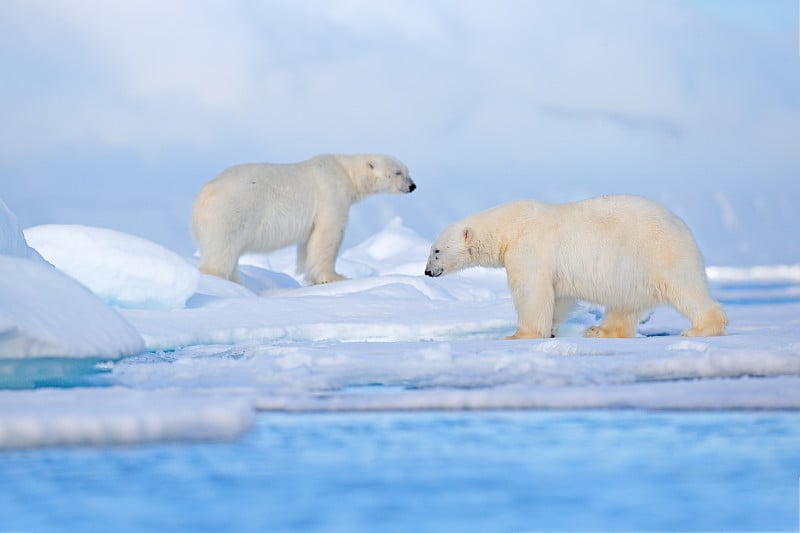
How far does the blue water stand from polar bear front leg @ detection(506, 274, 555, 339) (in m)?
2.69

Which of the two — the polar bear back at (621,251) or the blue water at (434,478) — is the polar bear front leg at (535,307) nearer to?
the polar bear back at (621,251)

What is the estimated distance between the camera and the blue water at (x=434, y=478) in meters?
2.20

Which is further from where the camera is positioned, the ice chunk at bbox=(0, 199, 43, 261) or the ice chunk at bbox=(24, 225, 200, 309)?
the ice chunk at bbox=(24, 225, 200, 309)

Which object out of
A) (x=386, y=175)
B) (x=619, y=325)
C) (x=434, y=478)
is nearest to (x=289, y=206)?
(x=386, y=175)

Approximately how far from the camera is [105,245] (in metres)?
7.52

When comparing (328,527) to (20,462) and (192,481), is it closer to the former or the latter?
(192,481)

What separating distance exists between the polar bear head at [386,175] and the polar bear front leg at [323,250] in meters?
0.63

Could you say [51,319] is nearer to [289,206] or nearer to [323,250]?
[289,206]

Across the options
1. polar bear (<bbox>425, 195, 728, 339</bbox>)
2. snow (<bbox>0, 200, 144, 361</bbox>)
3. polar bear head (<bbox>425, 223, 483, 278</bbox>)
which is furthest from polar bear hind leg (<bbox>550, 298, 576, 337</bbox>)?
snow (<bbox>0, 200, 144, 361</bbox>)

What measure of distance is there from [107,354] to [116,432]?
1.86m

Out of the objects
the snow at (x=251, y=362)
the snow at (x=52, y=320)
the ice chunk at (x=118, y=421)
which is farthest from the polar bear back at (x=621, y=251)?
the ice chunk at (x=118, y=421)

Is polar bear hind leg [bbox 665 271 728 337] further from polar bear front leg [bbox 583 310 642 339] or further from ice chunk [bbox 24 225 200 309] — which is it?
ice chunk [bbox 24 225 200 309]

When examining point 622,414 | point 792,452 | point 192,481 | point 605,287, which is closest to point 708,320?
point 605,287

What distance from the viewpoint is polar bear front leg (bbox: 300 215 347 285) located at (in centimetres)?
1041
